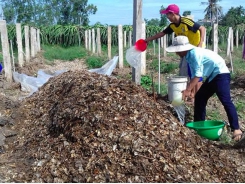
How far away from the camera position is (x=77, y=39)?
29.0m

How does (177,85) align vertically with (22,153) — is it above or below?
above

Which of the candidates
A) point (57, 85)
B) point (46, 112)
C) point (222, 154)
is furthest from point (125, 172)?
point (57, 85)

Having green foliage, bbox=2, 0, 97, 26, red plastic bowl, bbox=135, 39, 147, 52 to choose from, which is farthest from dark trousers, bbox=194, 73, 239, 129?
green foliage, bbox=2, 0, 97, 26

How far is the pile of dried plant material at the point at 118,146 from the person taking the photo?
309cm

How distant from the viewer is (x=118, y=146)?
332 centimetres

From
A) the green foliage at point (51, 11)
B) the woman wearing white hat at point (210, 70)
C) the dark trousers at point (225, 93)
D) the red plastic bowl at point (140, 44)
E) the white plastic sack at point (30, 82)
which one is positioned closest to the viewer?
the woman wearing white hat at point (210, 70)

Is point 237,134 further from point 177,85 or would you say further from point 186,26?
point 186,26

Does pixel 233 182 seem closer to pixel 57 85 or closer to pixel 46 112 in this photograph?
pixel 46 112

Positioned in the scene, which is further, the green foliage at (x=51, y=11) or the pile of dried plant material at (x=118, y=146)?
the green foliage at (x=51, y=11)

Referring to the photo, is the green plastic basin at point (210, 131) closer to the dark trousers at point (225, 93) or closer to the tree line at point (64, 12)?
the dark trousers at point (225, 93)

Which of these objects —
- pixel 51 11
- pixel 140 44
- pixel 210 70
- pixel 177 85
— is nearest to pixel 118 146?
pixel 210 70

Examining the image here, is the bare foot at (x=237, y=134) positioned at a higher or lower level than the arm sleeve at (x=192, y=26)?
lower

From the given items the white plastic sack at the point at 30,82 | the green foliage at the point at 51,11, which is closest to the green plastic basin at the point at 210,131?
the white plastic sack at the point at 30,82

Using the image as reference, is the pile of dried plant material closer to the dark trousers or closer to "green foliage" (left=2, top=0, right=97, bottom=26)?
the dark trousers
